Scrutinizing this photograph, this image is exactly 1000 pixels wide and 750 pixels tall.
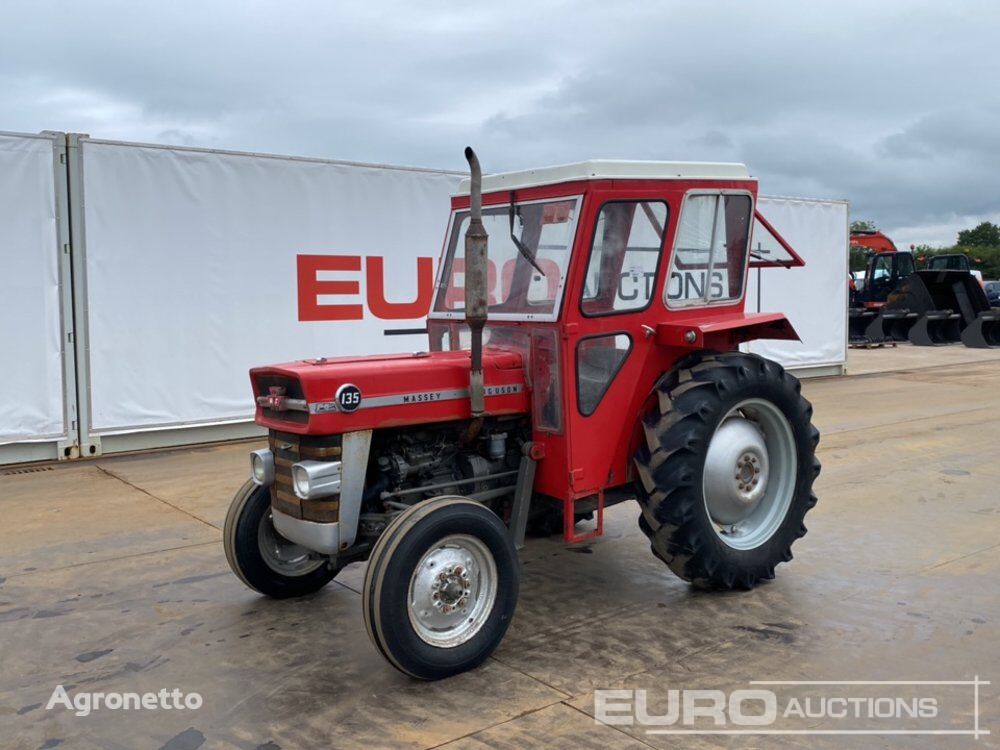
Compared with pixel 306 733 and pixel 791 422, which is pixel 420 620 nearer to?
pixel 306 733

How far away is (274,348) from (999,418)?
7911mm

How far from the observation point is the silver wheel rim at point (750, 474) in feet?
15.3

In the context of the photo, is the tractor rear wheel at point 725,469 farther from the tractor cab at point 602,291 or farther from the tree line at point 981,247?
the tree line at point 981,247

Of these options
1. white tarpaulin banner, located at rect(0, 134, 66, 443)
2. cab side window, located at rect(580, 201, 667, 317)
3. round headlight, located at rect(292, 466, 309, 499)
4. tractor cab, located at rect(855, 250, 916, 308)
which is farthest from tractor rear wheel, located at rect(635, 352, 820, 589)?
tractor cab, located at rect(855, 250, 916, 308)

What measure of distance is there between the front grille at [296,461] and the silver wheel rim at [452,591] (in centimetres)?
54

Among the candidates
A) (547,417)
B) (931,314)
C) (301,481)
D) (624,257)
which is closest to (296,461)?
(301,481)

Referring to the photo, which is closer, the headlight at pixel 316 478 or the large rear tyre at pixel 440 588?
the large rear tyre at pixel 440 588

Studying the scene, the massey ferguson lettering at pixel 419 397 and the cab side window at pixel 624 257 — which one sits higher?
the cab side window at pixel 624 257

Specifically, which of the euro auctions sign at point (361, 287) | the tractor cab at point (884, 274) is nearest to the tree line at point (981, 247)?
the tractor cab at point (884, 274)

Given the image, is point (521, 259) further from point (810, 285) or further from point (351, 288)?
point (810, 285)

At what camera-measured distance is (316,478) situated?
3922 millimetres

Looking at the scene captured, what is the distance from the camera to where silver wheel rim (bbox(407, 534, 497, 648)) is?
12.2 ft

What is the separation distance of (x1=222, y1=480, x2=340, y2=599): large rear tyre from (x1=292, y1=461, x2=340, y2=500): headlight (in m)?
0.66

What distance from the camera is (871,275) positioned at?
2481 centimetres
